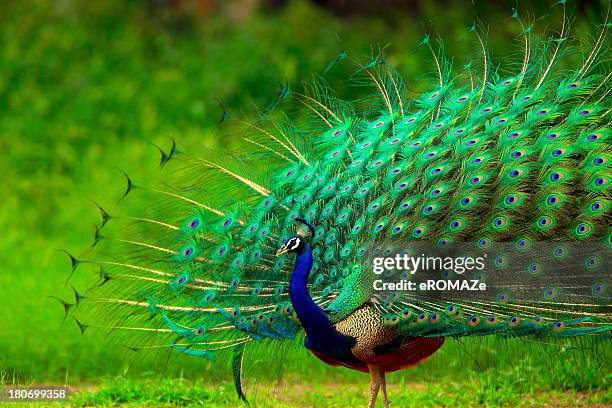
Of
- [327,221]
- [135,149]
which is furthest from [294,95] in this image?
[135,149]

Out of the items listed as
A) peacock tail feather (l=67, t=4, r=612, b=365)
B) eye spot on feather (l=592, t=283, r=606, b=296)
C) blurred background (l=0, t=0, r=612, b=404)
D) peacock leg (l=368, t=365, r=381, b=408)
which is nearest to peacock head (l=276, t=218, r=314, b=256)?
peacock tail feather (l=67, t=4, r=612, b=365)

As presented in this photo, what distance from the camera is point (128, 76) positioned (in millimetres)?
15016

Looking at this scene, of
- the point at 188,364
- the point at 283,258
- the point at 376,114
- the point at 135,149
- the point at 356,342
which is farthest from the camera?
the point at 135,149

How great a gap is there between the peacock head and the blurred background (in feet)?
11.0

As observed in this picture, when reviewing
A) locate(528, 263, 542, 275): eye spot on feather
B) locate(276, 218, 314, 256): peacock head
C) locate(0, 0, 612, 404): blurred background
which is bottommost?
locate(0, 0, 612, 404): blurred background

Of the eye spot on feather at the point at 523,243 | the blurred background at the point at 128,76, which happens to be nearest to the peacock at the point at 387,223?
the eye spot on feather at the point at 523,243

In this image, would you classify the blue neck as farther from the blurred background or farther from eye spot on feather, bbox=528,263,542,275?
the blurred background

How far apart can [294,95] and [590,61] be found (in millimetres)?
1805

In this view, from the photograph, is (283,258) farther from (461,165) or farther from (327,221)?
(461,165)

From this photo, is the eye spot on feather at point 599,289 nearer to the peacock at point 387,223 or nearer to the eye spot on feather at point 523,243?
the peacock at point 387,223

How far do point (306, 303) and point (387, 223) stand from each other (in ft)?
2.11

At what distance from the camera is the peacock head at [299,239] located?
20.5ft

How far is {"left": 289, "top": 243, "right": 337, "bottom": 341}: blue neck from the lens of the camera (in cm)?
629

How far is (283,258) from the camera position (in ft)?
22.1
